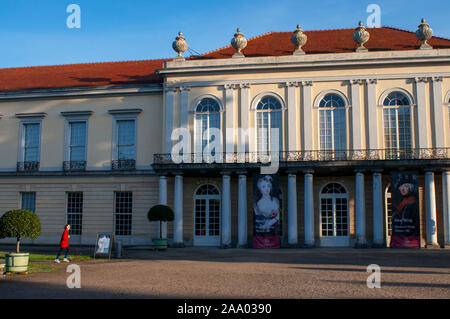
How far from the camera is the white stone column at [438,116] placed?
24344mm

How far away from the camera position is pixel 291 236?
957 inches

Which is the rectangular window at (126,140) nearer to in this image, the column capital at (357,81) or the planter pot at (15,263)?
the column capital at (357,81)

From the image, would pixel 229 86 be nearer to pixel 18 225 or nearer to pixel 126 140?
pixel 126 140

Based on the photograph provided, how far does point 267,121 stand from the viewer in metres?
26.1

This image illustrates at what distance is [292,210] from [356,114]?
6.09 metres

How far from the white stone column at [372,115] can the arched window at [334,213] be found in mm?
2860

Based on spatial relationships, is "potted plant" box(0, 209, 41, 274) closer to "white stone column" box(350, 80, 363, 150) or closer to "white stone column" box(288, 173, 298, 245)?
"white stone column" box(288, 173, 298, 245)

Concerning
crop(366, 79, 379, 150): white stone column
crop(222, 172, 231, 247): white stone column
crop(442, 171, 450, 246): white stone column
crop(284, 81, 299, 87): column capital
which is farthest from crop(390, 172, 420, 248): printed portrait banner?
crop(222, 172, 231, 247): white stone column

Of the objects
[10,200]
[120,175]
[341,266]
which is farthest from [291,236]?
[10,200]

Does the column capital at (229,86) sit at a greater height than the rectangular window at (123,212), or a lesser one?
greater

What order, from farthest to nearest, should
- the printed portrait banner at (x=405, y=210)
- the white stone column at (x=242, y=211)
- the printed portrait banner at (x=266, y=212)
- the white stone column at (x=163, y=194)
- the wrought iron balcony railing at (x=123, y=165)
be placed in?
the wrought iron balcony railing at (x=123, y=165)
the white stone column at (x=163, y=194)
the white stone column at (x=242, y=211)
the printed portrait banner at (x=266, y=212)
the printed portrait banner at (x=405, y=210)

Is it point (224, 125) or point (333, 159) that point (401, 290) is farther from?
point (224, 125)

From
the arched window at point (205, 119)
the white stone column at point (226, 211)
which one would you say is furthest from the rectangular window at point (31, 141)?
the white stone column at point (226, 211)

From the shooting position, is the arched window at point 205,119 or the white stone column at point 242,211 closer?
the white stone column at point 242,211
